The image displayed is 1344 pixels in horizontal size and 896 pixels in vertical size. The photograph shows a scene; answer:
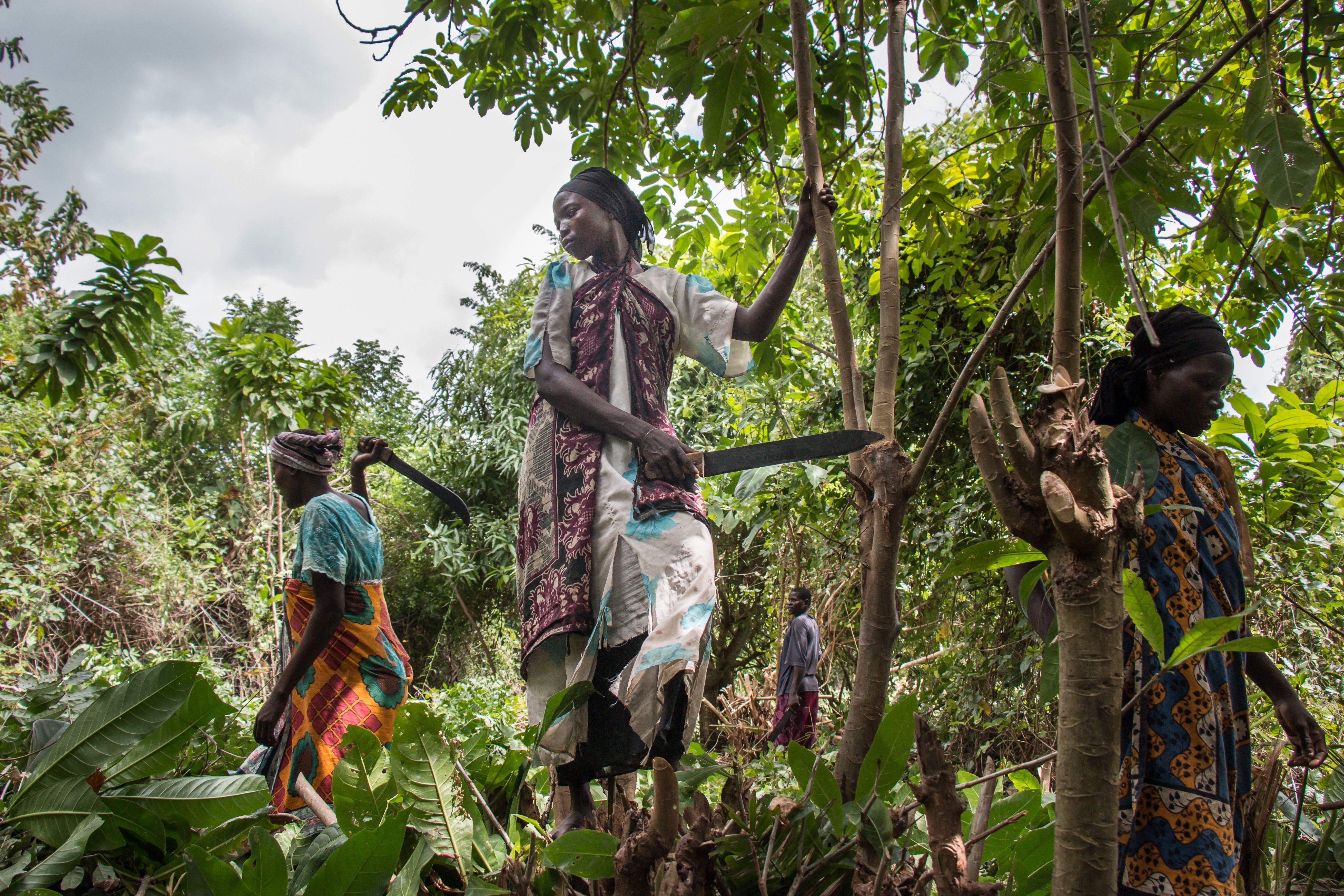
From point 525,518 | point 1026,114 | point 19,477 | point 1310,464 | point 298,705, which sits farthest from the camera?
point 19,477

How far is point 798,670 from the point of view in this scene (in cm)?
618

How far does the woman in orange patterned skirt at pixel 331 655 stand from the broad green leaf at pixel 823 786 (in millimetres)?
1510

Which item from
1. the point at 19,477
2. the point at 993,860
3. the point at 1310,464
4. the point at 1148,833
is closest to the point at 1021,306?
the point at 1310,464

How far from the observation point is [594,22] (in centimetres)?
239

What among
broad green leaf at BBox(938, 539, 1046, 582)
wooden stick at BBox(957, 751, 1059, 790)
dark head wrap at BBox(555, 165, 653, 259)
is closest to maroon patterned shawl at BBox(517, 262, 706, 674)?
dark head wrap at BBox(555, 165, 653, 259)

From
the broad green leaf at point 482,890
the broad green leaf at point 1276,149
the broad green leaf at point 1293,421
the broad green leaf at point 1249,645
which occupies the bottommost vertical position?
the broad green leaf at point 482,890

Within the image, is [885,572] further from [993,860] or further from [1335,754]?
[1335,754]

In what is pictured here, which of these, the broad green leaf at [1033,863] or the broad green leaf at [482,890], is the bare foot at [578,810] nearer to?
Answer: the broad green leaf at [482,890]

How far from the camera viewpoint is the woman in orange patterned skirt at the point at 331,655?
2195 millimetres

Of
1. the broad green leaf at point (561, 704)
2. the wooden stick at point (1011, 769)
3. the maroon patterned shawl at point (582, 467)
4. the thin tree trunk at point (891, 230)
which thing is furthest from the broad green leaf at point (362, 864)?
the thin tree trunk at point (891, 230)

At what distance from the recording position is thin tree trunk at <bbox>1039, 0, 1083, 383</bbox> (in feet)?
3.03

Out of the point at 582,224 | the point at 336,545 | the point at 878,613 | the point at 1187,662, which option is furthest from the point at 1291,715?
the point at 336,545

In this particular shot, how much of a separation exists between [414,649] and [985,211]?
12.2 m

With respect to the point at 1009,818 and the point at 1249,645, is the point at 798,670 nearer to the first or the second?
the point at 1009,818
